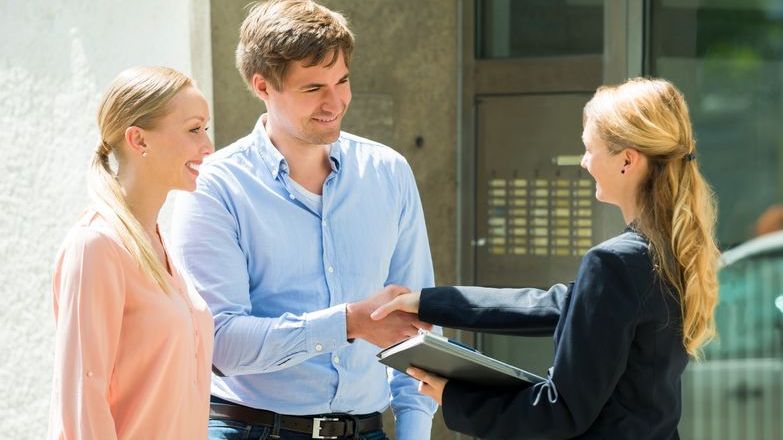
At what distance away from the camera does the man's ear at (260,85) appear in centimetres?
311

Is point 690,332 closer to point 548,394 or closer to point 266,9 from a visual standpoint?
point 548,394

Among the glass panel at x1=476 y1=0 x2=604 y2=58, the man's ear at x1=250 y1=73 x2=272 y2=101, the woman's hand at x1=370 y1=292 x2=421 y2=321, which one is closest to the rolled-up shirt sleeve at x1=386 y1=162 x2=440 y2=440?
the woman's hand at x1=370 y1=292 x2=421 y2=321

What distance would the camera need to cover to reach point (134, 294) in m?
2.57

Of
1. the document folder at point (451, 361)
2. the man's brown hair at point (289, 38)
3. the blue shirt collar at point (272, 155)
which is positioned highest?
the man's brown hair at point (289, 38)

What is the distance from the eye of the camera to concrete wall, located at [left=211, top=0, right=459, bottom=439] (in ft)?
18.1

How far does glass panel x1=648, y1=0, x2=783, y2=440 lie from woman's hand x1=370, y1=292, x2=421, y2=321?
244 cm

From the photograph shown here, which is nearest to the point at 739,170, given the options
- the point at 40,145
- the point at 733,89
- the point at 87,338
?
the point at 733,89

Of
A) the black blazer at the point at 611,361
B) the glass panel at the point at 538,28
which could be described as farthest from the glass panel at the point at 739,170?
the black blazer at the point at 611,361

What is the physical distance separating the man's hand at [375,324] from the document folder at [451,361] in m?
0.18

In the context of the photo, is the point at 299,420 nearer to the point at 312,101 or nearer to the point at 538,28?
the point at 312,101

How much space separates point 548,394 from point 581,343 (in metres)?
0.15

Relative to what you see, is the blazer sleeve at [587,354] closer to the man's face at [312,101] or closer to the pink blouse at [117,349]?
the pink blouse at [117,349]

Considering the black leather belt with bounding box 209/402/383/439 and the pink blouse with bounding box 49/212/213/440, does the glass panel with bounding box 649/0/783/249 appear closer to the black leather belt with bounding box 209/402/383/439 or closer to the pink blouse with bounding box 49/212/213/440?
the black leather belt with bounding box 209/402/383/439

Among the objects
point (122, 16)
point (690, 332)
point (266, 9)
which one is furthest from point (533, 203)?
point (690, 332)
